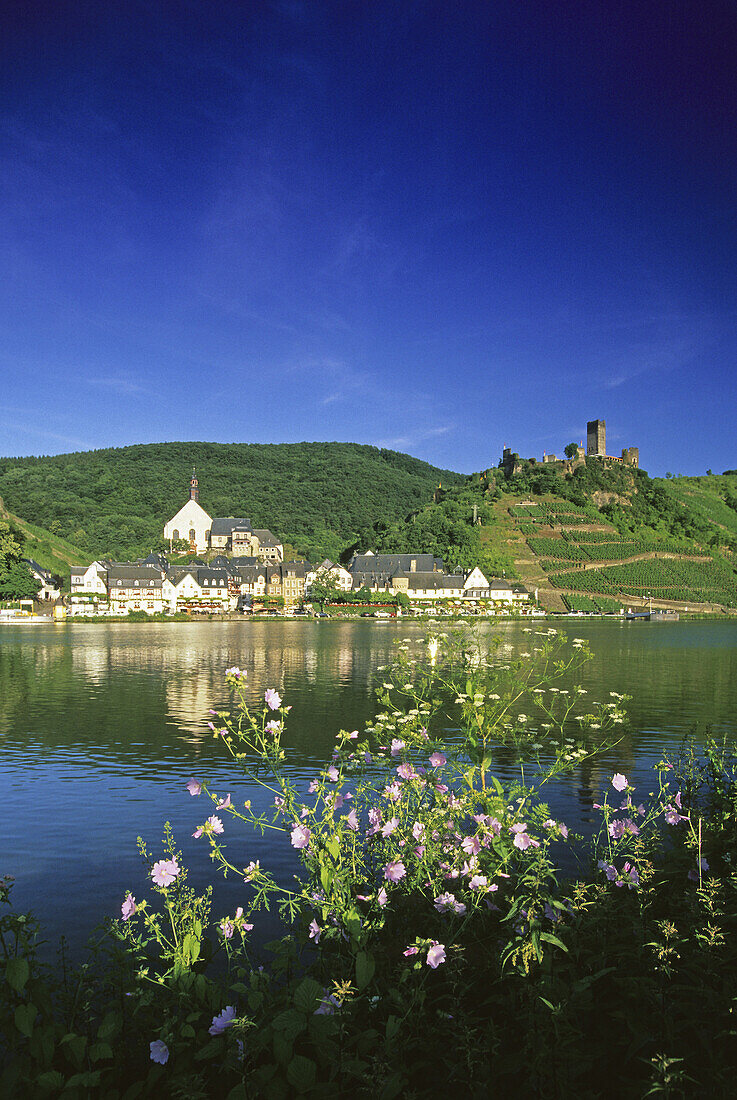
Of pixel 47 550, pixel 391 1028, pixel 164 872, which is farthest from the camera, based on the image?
pixel 47 550

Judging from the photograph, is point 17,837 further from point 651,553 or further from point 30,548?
point 651,553

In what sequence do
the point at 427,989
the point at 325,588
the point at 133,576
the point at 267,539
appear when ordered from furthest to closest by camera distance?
the point at 267,539, the point at 325,588, the point at 133,576, the point at 427,989

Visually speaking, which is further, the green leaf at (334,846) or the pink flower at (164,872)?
the green leaf at (334,846)

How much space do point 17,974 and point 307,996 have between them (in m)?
1.79

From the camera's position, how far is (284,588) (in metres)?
137

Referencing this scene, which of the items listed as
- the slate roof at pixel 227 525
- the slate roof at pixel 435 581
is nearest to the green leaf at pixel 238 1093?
the slate roof at pixel 435 581

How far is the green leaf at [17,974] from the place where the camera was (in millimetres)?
4172

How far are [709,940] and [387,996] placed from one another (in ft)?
6.95

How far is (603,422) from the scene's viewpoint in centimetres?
18475

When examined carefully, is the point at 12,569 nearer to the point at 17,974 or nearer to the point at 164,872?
the point at 164,872

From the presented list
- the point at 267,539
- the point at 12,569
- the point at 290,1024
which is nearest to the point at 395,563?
the point at 267,539

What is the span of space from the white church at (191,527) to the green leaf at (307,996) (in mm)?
168392

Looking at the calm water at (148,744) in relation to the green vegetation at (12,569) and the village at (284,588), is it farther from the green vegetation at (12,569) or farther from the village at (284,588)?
the village at (284,588)

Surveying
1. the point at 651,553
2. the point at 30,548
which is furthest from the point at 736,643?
the point at 30,548
